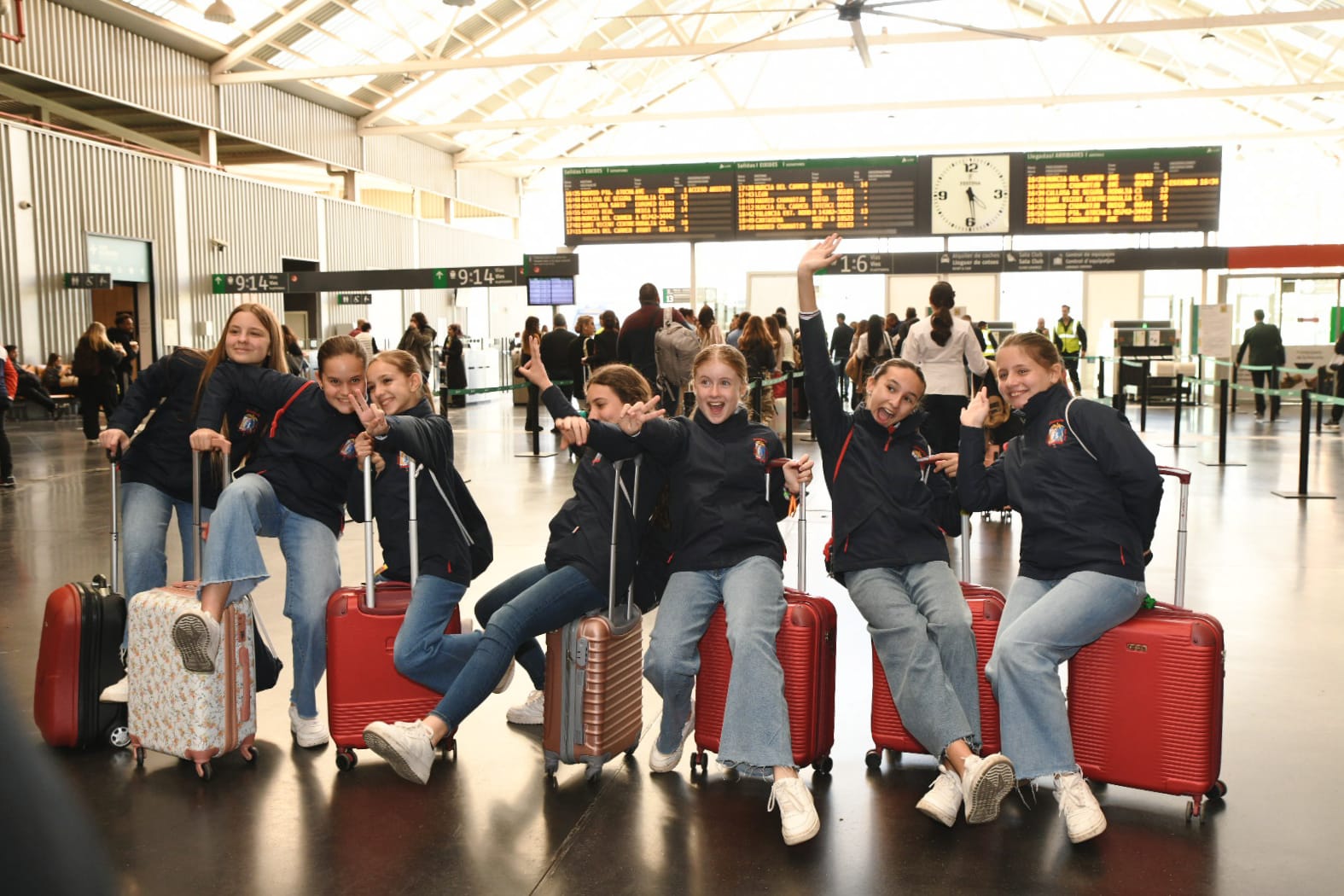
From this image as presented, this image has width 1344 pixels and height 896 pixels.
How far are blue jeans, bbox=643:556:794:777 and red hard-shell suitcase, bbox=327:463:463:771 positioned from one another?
783 mm

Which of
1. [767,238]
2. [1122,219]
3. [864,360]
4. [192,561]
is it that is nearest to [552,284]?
[767,238]

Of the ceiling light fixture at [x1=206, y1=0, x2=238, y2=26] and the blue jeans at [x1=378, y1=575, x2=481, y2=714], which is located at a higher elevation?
the ceiling light fixture at [x1=206, y1=0, x2=238, y2=26]

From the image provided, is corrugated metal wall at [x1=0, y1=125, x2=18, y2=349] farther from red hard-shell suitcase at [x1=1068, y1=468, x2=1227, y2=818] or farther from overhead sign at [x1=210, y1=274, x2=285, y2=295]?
red hard-shell suitcase at [x1=1068, y1=468, x2=1227, y2=818]

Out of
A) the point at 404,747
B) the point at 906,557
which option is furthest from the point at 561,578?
the point at 906,557

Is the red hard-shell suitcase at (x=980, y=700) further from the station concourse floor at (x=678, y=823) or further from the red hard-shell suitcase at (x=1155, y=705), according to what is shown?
the red hard-shell suitcase at (x=1155, y=705)

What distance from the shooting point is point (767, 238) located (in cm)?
1647

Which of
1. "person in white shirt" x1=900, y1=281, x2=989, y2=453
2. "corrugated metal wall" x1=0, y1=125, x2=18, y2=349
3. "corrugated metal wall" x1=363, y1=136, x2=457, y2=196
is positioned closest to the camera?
"person in white shirt" x1=900, y1=281, x2=989, y2=453

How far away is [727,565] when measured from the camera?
12.0 ft

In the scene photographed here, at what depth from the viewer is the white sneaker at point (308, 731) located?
3979 millimetres

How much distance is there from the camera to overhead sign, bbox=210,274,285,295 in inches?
819

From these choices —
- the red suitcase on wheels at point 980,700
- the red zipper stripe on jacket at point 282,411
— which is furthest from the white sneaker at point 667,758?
the red zipper stripe on jacket at point 282,411

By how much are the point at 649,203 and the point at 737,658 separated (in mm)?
13586

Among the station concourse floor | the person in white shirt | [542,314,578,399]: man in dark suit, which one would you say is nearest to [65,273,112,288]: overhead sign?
[542,314,578,399]: man in dark suit

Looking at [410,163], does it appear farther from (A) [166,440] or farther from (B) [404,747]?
(B) [404,747]
